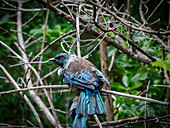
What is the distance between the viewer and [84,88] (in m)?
2.06

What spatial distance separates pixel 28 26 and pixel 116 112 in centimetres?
286

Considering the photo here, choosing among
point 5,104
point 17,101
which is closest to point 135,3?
point 17,101

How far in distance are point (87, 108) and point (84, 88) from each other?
0.26m

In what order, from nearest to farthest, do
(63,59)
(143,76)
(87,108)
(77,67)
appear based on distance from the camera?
1. (87,108)
2. (77,67)
3. (63,59)
4. (143,76)

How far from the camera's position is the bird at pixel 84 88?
1.87 m

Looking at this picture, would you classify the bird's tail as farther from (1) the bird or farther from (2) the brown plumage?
(2) the brown plumage

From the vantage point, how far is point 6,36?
3.95m

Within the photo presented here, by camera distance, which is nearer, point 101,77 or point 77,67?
point 101,77

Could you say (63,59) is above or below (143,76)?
above

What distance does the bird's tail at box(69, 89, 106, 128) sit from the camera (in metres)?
1.83

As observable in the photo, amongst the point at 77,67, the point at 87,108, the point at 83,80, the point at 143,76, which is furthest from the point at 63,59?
the point at 143,76

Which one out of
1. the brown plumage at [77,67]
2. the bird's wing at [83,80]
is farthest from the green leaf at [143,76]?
the bird's wing at [83,80]

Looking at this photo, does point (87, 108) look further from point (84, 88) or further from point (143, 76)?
point (143, 76)

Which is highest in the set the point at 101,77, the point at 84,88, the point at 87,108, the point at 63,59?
the point at 63,59
